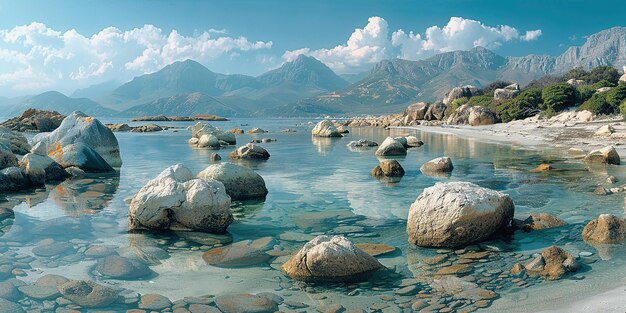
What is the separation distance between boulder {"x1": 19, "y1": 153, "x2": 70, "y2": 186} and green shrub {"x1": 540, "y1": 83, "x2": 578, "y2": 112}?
53.6 meters

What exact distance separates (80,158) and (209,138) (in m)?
19.5

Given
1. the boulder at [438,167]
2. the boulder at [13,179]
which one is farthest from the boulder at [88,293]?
the boulder at [438,167]

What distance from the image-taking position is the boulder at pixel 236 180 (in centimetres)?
1514

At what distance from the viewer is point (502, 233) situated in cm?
1038

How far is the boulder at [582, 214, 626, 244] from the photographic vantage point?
30.3 feet

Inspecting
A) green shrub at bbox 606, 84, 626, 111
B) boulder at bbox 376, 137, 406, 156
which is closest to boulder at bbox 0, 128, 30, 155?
boulder at bbox 376, 137, 406, 156

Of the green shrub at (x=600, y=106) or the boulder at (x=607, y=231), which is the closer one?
the boulder at (x=607, y=231)

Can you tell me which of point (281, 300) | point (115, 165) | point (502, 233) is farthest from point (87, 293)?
point (115, 165)

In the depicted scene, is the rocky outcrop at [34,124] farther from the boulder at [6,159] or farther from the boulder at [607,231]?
the boulder at [607,231]

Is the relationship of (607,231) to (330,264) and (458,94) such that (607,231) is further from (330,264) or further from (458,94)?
(458,94)

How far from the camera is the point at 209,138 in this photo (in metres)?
41.1

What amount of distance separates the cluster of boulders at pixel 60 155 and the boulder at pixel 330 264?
13.6 m

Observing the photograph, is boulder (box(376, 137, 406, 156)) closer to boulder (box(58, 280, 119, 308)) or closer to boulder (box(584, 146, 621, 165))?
boulder (box(584, 146, 621, 165))

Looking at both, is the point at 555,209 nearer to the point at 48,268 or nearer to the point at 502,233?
the point at 502,233
